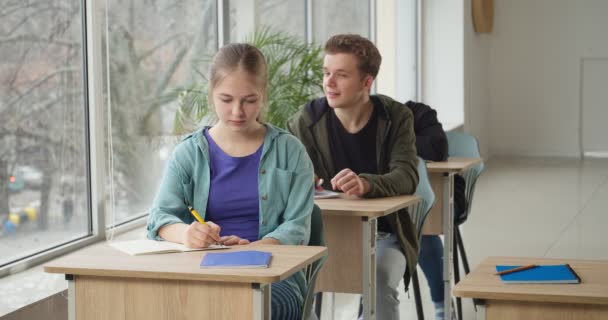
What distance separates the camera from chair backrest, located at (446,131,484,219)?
4.73 m

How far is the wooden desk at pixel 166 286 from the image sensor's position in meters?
1.98

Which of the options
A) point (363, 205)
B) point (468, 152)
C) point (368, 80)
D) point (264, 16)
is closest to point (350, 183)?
point (363, 205)

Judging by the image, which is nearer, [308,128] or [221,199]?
[221,199]

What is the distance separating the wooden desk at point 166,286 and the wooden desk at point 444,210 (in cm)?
201

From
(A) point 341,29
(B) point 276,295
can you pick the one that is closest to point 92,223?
Answer: (B) point 276,295

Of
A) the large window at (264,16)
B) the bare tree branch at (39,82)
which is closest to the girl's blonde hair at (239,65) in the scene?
the bare tree branch at (39,82)

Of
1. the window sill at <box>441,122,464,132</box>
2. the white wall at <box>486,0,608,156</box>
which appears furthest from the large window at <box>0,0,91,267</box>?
the white wall at <box>486,0,608,156</box>

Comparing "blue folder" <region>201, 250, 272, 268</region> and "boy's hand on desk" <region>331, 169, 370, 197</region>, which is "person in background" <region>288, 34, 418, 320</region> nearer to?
"boy's hand on desk" <region>331, 169, 370, 197</region>

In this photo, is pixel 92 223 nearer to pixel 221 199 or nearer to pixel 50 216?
pixel 50 216

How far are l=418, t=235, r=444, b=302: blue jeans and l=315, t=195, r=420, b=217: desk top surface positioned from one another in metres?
0.91

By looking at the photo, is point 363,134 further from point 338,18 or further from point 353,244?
point 338,18

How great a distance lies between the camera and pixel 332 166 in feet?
11.5

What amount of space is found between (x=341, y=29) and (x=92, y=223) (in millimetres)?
4523

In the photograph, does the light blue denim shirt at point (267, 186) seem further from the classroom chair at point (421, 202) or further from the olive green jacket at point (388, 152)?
the classroom chair at point (421, 202)
